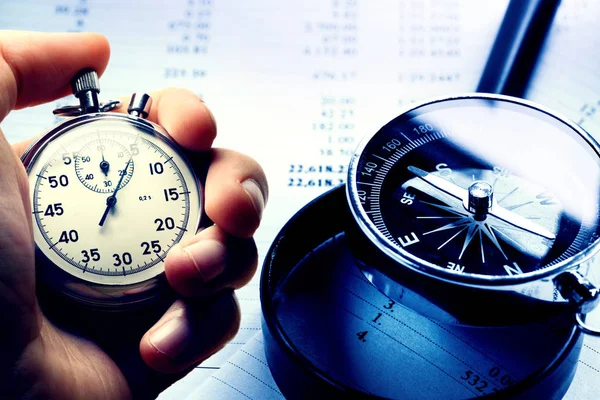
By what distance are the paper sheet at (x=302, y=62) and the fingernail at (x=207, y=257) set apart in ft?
1.29

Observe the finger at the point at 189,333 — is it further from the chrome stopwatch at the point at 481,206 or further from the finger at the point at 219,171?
the chrome stopwatch at the point at 481,206

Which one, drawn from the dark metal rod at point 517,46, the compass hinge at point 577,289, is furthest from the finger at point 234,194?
the dark metal rod at point 517,46

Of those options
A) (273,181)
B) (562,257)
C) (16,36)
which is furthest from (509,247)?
(16,36)

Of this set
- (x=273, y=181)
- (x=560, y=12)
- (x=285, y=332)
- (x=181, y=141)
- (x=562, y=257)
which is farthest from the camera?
(x=560, y=12)

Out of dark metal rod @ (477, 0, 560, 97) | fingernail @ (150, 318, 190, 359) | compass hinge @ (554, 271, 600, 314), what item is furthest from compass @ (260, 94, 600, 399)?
dark metal rod @ (477, 0, 560, 97)

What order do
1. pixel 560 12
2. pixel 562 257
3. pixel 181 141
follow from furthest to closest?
pixel 560 12 < pixel 181 141 < pixel 562 257

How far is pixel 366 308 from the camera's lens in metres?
1.17

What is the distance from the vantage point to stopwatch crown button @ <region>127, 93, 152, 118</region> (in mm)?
1237

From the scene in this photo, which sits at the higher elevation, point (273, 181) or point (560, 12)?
point (560, 12)

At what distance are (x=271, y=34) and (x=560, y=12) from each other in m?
0.76

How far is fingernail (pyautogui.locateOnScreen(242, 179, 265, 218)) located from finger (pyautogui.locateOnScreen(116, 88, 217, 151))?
0.10 metres

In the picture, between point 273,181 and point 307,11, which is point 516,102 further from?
point 307,11

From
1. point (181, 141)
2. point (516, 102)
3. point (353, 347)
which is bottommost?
point (353, 347)

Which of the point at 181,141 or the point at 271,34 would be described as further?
the point at 271,34
